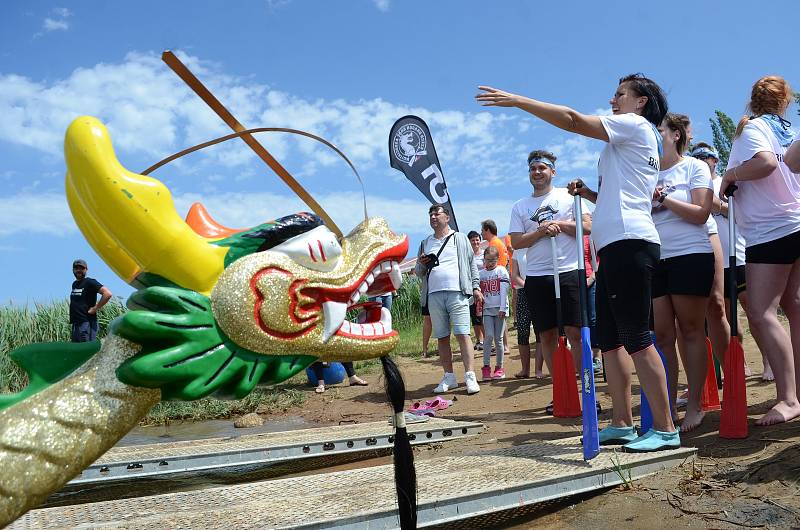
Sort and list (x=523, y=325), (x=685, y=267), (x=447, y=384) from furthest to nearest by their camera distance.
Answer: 1. (x=523, y=325)
2. (x=447, y=384)
3. (x=685, y=267)

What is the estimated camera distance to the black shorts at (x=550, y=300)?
5207mm

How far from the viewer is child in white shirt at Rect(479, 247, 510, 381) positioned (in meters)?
7.74

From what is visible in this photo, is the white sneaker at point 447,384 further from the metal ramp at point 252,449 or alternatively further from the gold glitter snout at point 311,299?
the gold glitter snout at point 311,299

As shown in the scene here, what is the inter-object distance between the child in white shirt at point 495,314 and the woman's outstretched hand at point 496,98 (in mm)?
5025

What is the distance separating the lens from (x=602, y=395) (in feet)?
19.3

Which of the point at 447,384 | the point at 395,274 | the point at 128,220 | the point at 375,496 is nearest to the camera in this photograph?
the point at 128,220

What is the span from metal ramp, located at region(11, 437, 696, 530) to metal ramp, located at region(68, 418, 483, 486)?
1.11m

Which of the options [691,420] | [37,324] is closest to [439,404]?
[691,420]

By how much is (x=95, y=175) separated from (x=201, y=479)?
366 centimetres

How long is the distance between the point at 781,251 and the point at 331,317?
9.90ft

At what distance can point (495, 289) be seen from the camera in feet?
26.2

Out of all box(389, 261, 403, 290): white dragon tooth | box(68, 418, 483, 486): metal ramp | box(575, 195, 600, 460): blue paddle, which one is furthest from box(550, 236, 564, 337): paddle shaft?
box(389, 261, 403, 290): white dragon tooth

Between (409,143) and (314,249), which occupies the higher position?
(409,143)

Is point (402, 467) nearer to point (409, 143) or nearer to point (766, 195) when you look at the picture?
point (766, 195)
